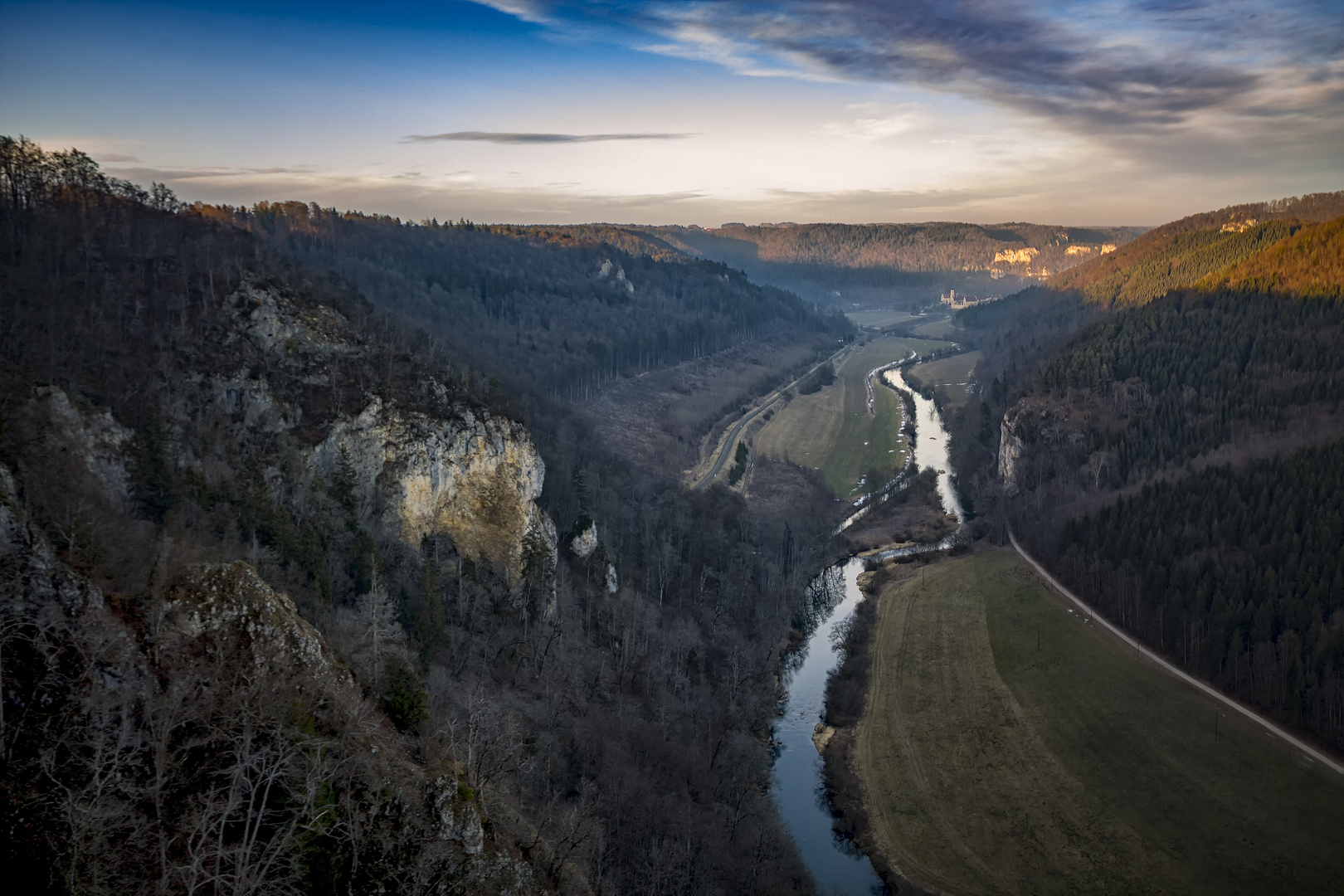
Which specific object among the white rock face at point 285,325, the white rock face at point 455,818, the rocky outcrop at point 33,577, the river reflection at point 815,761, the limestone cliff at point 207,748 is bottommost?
the river reflection at point 815,761

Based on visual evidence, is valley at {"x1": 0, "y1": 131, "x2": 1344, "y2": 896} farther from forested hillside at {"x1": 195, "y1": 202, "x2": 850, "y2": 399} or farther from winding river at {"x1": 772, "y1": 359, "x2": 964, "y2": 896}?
forested hillside at {"x1": 195, "y1": 202, "x2": 850, "y2": 399}

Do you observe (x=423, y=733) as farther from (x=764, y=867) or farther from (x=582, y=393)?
(x=582, y=393)

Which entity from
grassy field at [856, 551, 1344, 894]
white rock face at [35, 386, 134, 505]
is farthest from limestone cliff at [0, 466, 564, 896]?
grassy field at [856, 551, 1344, 894]

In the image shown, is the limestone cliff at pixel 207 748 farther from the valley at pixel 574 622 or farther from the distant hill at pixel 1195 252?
the distant hill at pixel 1195 252

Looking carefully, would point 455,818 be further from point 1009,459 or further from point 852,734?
point 1009,459

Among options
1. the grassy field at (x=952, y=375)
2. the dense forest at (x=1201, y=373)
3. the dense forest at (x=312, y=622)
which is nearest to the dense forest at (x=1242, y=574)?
the dense forest at (x=1201, y=373)
